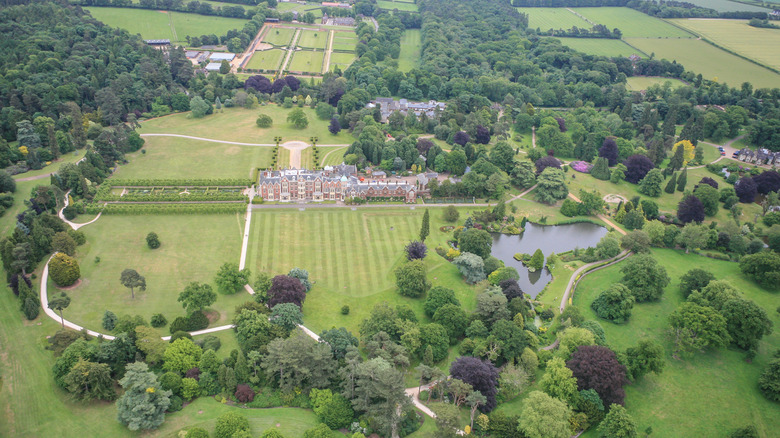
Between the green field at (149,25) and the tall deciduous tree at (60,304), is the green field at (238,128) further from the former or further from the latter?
the tall deciduous tree at (60,304)

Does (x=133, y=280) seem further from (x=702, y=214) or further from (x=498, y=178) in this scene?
(x=702, y=214)

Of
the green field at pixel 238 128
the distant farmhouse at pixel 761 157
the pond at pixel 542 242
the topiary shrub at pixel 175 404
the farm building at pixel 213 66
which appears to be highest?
the farm building at pixel 213 66

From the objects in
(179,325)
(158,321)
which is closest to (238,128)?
(158,321)

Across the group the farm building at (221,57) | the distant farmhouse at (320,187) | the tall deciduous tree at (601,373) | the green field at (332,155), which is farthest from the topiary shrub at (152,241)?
the farm building at (221,57)

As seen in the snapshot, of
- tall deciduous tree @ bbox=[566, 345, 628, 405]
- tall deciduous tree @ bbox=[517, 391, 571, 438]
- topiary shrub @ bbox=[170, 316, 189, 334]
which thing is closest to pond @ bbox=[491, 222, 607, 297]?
tall deciduous tree @ bbox=[566, 345, 628, 405]

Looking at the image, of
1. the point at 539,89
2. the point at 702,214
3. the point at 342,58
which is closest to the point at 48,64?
the point at 342,58

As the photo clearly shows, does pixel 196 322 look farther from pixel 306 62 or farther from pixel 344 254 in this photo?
pixel 306 62

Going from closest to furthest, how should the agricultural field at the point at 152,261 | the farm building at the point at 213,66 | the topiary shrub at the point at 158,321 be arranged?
the topiary shrub at the point at 158,321
the agricultural field at the point at 152,261
the farm building at the point at 213,66

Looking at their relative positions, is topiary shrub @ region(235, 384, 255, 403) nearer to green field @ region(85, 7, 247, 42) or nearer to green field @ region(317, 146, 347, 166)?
green field @ region(317, 146, 347, 166)
